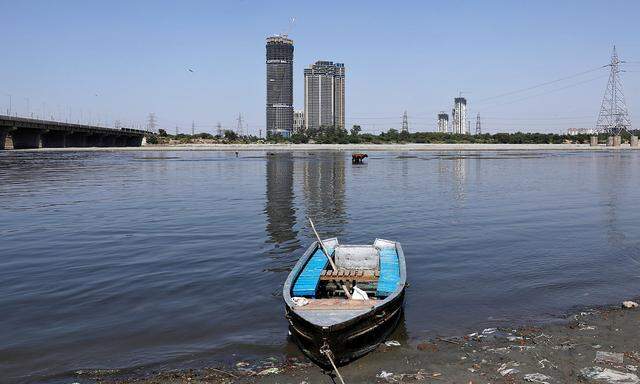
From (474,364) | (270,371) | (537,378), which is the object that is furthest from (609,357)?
(270,371)

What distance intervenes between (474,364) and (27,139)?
164808 millimetres

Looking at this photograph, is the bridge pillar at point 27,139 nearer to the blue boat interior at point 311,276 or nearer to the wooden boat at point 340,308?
the blue boat interior at point 311,276

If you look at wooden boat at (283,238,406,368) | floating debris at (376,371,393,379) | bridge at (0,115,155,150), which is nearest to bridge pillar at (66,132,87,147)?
bridge at (0,115,155,150)

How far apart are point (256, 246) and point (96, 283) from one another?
708 centimetres

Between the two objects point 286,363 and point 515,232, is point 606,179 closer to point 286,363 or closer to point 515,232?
point 515,232

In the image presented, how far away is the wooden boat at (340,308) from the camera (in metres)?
10.4

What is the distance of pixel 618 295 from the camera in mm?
15312

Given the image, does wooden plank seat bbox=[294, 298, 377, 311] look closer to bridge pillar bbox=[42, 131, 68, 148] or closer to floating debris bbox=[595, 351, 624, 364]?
floating debris bbox=[595, 351, 624, 364]

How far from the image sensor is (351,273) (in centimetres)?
1431

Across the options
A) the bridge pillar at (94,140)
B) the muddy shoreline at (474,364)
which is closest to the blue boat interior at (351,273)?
the muddy shoreline at (474,364)

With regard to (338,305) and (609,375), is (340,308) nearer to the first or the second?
(338,305)

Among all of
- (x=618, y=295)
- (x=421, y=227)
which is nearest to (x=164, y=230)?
(x=421, y=227)

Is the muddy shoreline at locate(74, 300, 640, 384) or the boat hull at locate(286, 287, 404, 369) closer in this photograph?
the muddy shoreline at locate(74, 300, 640, 384)

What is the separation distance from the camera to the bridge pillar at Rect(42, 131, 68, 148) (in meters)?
162
